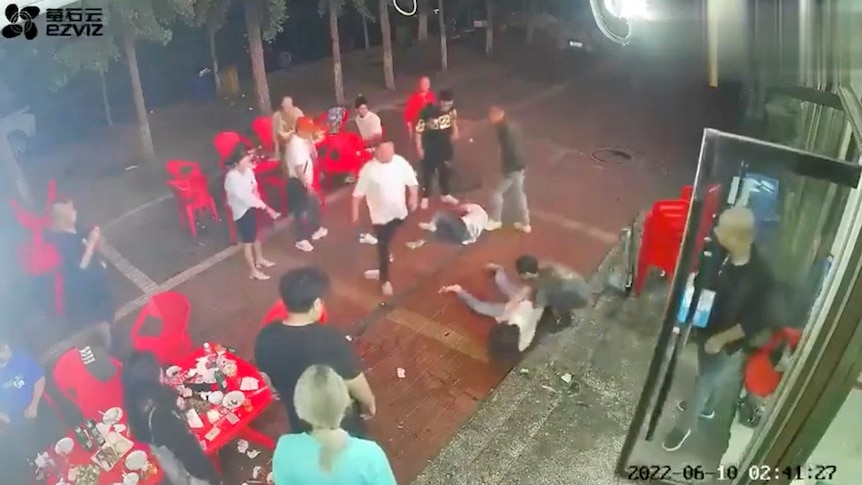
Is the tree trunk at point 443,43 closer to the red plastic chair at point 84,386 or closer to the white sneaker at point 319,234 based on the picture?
the white sneaker at point 319,234

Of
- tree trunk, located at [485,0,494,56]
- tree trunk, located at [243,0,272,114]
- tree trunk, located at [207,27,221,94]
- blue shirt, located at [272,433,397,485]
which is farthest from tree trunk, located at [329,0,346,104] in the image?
blue shirt, located at [272,433,397,485]

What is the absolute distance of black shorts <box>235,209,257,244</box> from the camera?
6.23ft

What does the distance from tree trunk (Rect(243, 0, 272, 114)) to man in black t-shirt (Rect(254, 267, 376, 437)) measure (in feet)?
1.37

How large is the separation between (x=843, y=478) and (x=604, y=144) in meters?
1.07

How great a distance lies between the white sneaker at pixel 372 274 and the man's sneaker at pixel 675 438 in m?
0.85

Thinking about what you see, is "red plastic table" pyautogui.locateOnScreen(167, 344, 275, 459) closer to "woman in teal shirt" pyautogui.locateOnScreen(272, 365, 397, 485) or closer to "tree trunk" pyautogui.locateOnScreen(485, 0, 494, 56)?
"woman in teal shirt" pyautogui.locateOnScreen(272, 365, 397, 485)

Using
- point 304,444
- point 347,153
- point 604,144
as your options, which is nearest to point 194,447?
point 304,444

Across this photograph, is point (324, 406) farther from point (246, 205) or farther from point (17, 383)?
point (17, 383)

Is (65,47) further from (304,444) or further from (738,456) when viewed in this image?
(738,456)

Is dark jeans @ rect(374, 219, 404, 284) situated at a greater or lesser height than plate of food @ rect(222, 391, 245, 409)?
greater

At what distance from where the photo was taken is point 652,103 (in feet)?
6.40

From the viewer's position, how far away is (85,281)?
68.5 inches

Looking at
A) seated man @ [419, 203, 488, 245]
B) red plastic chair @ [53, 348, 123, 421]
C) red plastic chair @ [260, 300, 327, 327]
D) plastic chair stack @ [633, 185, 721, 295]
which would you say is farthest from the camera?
seated man @ [419, 203, 488, 245]

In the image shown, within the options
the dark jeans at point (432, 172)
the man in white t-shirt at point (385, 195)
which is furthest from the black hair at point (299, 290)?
the dark jeans at point (432, 172)
